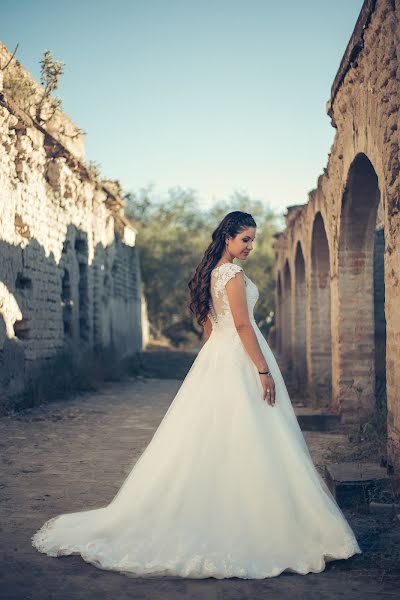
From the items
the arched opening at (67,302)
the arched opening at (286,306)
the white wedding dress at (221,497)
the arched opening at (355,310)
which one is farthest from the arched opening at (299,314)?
the white wedding dress at (221,497)

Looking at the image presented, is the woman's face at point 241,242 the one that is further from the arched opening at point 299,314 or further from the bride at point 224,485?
the arched opening at point 299,314

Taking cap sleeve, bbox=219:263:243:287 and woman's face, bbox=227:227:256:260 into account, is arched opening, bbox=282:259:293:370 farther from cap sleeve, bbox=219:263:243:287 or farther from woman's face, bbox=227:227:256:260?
cap sleeve, bbox=219:263:243:287

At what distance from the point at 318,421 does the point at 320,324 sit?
3011 mm

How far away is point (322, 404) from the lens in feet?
29.2

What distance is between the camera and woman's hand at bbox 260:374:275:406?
3.45 metres

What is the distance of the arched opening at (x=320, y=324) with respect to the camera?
1059 centimetres

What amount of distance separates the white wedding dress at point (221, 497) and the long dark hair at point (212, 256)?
6cm

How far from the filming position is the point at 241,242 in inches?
143

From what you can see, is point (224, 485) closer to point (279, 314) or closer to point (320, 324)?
point (320, 324)

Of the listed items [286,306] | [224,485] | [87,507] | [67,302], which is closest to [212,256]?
[224,485]

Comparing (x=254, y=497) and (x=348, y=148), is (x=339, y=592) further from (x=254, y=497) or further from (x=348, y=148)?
(x=348, y=148)

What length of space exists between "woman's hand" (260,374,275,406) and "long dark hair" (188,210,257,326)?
52 centimetres

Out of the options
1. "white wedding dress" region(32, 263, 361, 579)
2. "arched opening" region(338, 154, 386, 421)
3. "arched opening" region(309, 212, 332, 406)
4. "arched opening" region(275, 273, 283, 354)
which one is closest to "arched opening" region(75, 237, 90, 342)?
"arched opening" region(309, 212, 332, 406)

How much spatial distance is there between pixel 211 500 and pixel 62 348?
839cm
